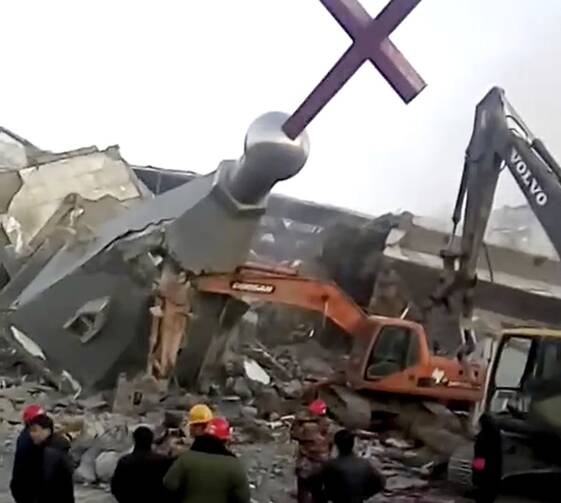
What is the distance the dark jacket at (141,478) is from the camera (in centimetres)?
521

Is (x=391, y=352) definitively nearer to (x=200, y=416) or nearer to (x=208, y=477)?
(x=200, y=416)

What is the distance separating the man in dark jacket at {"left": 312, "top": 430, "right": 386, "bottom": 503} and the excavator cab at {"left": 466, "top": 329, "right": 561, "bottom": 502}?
128 cm

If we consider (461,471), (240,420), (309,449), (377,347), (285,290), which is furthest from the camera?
(285,290)

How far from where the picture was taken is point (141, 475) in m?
5.22

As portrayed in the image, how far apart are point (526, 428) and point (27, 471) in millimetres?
2999

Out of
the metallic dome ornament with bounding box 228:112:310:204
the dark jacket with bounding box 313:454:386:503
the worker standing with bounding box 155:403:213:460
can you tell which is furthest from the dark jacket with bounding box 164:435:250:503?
the metallic dome ornament with bounding box 228:112:310:204

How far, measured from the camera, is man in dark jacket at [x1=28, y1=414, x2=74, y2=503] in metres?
5.45

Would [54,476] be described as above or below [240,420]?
below

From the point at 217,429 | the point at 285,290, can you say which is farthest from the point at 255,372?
the point at 217,429

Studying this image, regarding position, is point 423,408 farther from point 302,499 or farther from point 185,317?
point 302,499

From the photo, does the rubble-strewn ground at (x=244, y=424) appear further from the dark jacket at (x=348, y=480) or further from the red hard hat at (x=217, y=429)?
the red hard hat at (x=217, y=429)

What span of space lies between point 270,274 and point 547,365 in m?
4.93

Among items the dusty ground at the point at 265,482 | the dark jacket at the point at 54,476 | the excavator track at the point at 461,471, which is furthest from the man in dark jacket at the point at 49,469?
the excavator track at the point at 461,471

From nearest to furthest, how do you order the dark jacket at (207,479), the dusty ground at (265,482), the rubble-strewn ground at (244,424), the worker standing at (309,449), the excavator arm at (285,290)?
the dark jacket at (207,479)
the worker standing at (309,449)
the dusty ground at (265,482)
the rubble-strewn ground at (244,424)
the excavator arm at (285,290)
